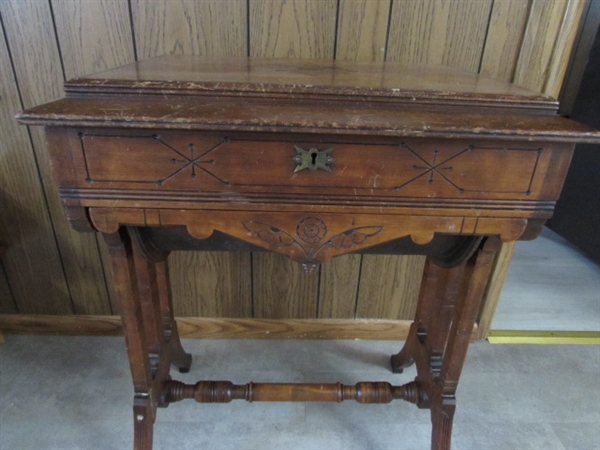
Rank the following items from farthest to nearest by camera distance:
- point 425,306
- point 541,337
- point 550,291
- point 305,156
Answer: point 550,291 < point 541,337 < point 425,306 < point 305,156


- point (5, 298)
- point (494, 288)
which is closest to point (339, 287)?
point (494, 288)

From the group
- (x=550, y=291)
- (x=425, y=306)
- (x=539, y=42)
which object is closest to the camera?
(x=539, y=42)

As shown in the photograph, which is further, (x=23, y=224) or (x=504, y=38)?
(x=23, y=224)

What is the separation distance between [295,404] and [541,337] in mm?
941

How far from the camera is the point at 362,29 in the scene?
44.7 inches

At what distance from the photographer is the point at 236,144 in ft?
2.23

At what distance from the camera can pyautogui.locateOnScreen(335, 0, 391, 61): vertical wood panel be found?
3.66ft

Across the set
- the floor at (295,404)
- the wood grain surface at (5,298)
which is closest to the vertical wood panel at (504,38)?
the floor at (295,404)

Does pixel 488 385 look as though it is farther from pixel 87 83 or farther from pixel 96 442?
pixel 87 83

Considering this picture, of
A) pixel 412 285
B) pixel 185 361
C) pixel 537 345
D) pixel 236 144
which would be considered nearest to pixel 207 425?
pixel 185 361

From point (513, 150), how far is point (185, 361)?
3.59 feet

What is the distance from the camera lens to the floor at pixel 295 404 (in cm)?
116

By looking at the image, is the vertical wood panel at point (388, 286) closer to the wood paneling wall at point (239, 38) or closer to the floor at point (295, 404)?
the floor at point (295, 404)

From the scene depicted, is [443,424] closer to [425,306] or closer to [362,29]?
[425,306]
